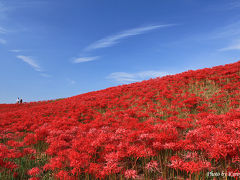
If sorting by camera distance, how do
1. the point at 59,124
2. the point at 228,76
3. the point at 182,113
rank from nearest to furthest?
the point at 59,124, the point at 182,113, the point at 228,76

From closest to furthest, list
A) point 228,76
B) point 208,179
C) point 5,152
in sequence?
point 208,179, point 5,152, point 228,76

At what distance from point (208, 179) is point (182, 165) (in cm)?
91

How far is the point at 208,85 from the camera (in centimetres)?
1243

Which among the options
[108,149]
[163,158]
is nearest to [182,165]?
[163,158]

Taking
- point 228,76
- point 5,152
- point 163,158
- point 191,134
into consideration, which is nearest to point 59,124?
point 5,152

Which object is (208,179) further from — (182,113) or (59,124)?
(59,124)

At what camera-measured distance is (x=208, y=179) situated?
301cm

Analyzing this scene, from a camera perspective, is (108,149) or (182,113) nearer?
(108,149)

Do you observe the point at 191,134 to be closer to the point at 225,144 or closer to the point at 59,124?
the point at 225,144

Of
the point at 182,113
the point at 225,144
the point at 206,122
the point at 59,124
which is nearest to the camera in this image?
the point at 225,144

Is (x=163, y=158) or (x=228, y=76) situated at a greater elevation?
(x=228, y=76)

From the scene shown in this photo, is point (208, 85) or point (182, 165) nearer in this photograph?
point (182, 165)

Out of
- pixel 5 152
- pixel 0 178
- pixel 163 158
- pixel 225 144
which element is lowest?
pixel 0 178

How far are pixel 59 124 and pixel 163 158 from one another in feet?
18.1
